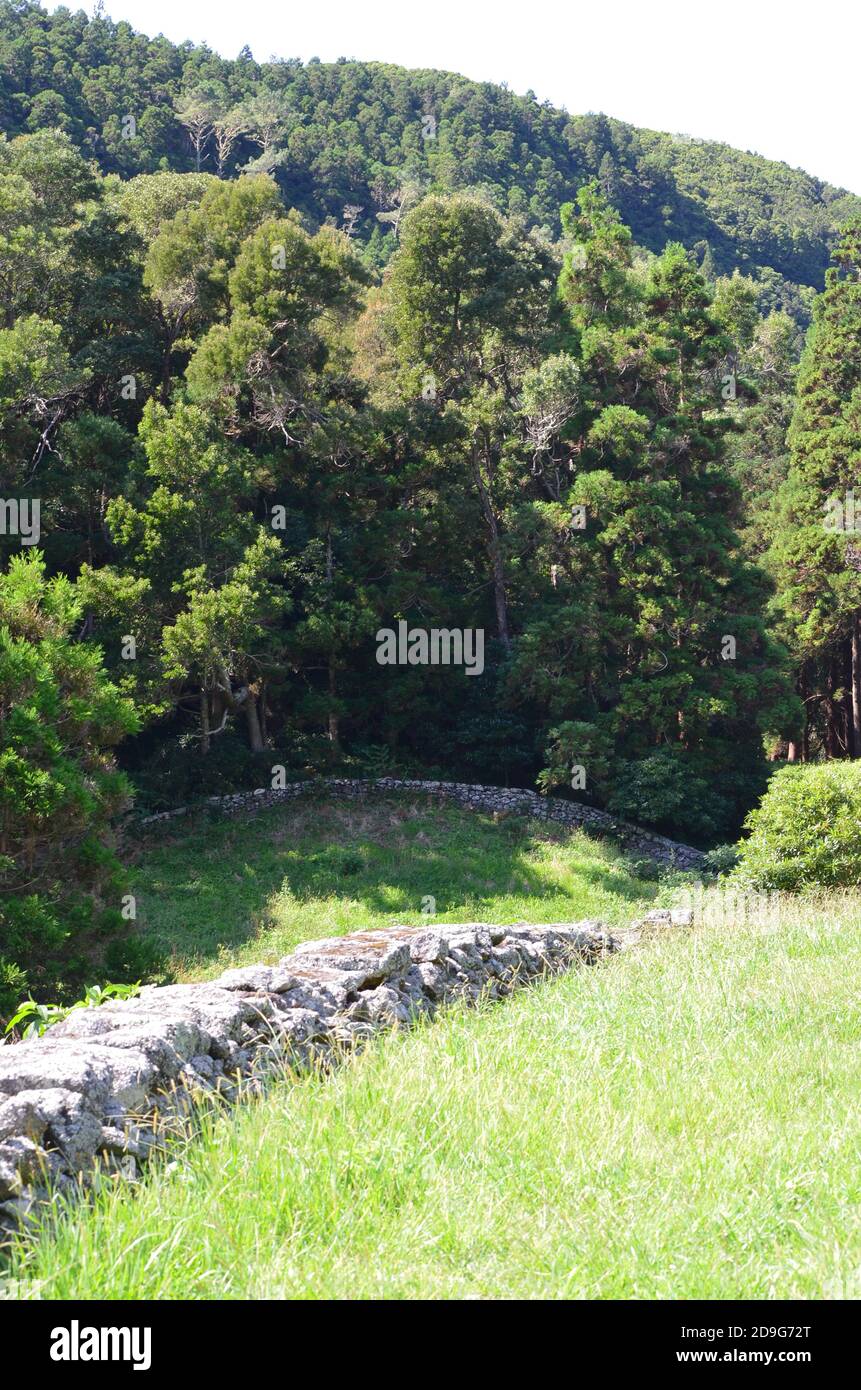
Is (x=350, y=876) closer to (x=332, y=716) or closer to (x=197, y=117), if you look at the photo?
(x=332, y=716)

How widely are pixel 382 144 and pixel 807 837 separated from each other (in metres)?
77.3

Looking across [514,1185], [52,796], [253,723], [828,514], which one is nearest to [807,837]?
[52,796]

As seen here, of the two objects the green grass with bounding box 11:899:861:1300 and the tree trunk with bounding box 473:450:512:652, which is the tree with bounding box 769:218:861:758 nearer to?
the tree trunk with bounding box 473:450:512:652

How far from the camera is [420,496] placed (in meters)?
30.8

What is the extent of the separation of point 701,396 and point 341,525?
11015 mm

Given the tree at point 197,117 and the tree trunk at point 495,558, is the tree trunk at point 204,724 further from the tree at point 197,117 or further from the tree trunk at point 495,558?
the tree at point 197,117

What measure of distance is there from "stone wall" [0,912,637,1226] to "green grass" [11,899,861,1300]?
19cm

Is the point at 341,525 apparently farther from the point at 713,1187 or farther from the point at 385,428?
the point at 713,1187

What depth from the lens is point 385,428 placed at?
29.6 meters

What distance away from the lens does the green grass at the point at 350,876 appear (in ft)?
63.6

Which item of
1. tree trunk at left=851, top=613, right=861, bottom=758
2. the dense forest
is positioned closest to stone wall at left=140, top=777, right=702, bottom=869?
the dense forest

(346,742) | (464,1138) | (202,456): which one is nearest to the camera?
(464,1138)
